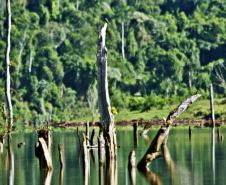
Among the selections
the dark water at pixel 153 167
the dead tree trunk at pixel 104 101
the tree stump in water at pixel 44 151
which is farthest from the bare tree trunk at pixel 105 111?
the tree stump in water at pixel 44 151

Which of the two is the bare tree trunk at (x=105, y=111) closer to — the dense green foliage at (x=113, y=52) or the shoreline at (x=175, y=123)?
the shoreline at (x=175, y=123)

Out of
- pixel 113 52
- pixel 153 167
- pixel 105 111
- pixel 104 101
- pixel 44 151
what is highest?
pixel 113 52

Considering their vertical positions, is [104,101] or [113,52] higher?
[113,52]

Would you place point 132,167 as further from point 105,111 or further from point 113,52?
point 113,52

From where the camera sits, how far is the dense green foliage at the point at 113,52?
116 metres

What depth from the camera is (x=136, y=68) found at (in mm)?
129500

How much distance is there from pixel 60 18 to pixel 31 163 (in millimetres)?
98153

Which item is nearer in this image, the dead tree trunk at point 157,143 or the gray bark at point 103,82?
the dead tree trunk at point 157,143

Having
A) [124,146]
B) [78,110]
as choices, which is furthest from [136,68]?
[124,146]

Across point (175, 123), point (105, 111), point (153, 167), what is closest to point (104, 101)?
point (105, 111)

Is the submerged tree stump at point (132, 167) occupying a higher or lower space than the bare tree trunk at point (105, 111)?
lower

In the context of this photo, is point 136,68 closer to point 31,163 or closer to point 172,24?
point 172,24

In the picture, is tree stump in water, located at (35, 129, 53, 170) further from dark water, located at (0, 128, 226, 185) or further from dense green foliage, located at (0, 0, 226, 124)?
dense green foliage, located at (0, 0, 226, 124)

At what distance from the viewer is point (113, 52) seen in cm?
13062
